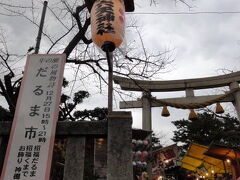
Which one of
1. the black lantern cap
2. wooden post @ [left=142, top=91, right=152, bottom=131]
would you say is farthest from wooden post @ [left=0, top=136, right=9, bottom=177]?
wooden post @ [left=142, top=91, right=152, bottom=131]

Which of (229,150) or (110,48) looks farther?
(229,150)

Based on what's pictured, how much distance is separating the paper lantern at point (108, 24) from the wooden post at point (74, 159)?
2.04m

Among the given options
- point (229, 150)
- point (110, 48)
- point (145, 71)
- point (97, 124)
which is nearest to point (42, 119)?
point (97, 124)

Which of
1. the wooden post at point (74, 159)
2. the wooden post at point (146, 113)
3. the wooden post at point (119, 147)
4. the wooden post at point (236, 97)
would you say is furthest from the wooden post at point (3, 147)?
the wooden post at point (236, 97)

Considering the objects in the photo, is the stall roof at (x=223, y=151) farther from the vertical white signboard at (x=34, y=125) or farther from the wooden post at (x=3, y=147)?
the wooden post at (x=3, y=147)

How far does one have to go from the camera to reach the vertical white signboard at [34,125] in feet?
11.4

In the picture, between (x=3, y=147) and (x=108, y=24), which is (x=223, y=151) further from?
(x=3, y=147)

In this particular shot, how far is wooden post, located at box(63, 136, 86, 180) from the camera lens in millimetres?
3539

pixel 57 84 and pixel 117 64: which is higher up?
pixel 117 64

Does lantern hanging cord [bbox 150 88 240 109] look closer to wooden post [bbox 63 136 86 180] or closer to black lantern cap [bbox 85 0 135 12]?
black lantern cap [bbox 85 0 135 12]

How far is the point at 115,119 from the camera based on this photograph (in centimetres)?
385

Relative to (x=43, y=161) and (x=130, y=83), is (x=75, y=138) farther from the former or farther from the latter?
(x=130, y=83)

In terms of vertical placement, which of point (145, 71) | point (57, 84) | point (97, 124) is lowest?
point (97, 124)

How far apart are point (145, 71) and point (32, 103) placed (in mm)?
5418
